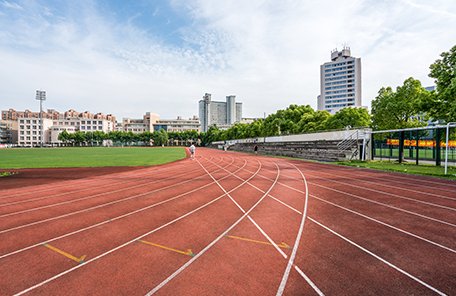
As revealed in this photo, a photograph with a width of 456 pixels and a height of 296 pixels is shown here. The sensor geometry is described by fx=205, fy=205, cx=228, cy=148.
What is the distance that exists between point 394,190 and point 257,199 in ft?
21.8

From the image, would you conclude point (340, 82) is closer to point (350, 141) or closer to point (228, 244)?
point (350, 141)

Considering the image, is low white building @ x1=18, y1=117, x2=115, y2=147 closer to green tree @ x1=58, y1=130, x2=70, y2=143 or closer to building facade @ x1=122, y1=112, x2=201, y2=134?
green tree @ x1=58, y1=130, x2=70, y2=143

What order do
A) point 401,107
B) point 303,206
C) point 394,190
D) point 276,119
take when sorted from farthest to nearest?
point 276,119 → point 401,107 → point 394,190 → point 303,206

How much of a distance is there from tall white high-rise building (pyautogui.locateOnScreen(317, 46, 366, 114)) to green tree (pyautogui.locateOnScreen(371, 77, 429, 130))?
78.0 meters

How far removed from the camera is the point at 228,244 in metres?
4.60

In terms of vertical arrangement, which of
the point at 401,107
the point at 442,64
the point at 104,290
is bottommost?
the point at 104,290

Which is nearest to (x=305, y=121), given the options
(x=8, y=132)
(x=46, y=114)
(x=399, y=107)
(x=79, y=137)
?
(x=399, y=107)

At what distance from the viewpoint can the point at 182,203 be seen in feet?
24.8

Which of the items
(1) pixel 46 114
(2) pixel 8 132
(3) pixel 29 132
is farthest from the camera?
(1) pixel 46 114

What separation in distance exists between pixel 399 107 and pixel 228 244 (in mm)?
24190

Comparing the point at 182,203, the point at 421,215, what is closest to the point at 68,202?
the point at 182,203

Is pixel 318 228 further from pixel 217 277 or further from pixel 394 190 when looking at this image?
pixel 394 190

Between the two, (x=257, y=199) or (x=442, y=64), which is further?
(x=442, y=64)

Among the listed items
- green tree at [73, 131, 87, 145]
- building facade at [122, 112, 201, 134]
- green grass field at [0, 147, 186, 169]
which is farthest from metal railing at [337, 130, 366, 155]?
green tree at [73, 131, 87, 145]
